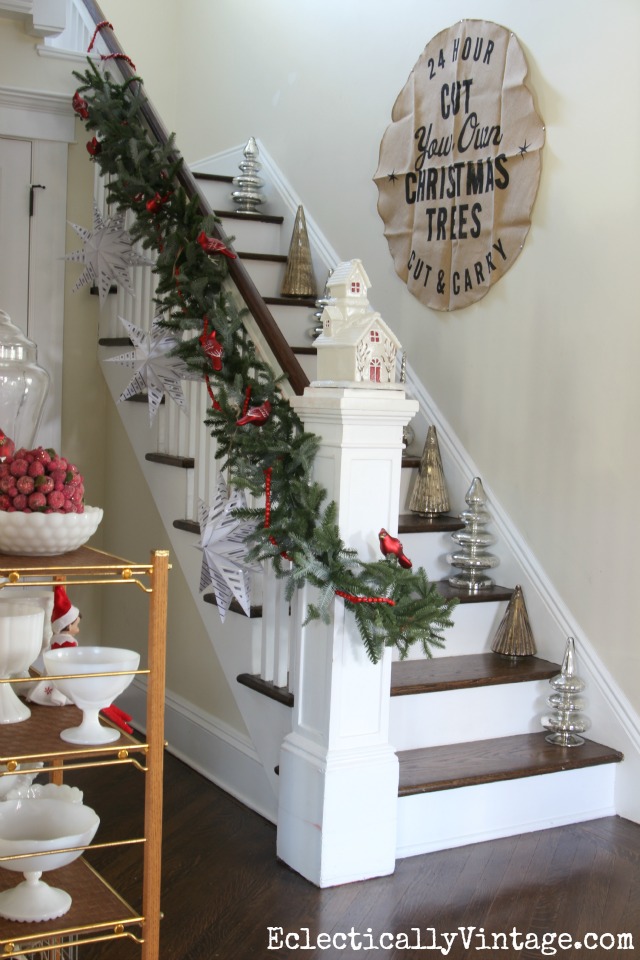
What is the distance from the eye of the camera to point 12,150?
13.0ft

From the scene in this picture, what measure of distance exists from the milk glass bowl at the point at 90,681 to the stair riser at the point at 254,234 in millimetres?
3118

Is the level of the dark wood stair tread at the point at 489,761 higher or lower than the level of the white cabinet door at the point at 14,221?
lower

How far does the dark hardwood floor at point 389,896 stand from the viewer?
7.89ft

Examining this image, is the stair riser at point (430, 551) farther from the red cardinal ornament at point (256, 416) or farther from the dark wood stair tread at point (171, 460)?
the red cardinal ornament at point (256, 416)

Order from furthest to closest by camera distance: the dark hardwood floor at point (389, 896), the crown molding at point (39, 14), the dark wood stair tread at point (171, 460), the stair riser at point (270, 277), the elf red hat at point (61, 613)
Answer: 1. the stair riser at point (270, 277)
2. the crown molding at point (39, 14)
3. the dark wood stair tread at point (171, 460)
4. the dark hardwood floor at point (389, 896)
5. the elf red hat at point (61, 613)

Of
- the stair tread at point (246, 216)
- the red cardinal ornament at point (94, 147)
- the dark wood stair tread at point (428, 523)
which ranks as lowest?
the dark wood stair tread at point (428, 523)

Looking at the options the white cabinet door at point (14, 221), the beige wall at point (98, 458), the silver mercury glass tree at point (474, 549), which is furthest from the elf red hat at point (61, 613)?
the white cabinet door at point (14, 221)

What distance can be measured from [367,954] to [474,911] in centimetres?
33

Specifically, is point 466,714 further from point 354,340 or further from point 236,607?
point 354,340

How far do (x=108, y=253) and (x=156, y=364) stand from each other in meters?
0.65

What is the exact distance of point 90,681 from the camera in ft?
6.04

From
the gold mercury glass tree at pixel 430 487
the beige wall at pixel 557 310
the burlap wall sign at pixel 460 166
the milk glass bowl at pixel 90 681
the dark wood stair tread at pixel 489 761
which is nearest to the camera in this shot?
the milk glass bowl at pixel 90 681

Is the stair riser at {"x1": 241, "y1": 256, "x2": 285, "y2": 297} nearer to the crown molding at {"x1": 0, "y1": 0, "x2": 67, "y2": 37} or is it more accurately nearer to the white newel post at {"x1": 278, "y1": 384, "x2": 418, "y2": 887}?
the crown molding at {"x1": 0, "y1": 0, "x2": 67, "y2": 37}

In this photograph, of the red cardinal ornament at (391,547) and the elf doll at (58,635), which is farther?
the red cardinal ornament at (391,547)
